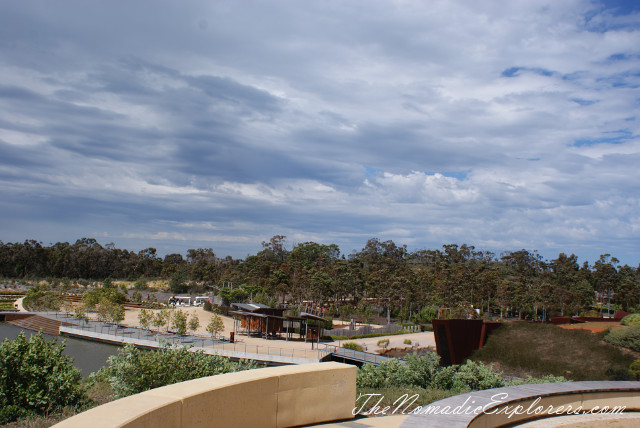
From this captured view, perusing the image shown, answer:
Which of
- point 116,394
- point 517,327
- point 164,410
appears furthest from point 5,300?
point 164,410

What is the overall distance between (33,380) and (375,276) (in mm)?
63193

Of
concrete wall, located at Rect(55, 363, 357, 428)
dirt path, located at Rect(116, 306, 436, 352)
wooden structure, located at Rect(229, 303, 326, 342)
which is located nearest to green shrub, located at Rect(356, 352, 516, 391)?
concrete wall, located at Rect(55, 363, 357, 428)

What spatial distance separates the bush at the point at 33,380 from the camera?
279 inches

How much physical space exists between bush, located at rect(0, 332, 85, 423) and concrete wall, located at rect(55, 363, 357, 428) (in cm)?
340

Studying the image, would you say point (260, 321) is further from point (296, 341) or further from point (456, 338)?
point (456, 338)

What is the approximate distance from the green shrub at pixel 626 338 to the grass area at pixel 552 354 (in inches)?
15.6

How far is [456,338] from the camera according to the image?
79.2ft

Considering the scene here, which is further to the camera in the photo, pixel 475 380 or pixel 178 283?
pixel 178 283

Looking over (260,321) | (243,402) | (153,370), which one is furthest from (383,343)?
(243,402)

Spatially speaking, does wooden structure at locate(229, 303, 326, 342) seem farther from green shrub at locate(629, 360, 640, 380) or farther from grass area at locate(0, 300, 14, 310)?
grass area at locate(0, 300, 14, 310)

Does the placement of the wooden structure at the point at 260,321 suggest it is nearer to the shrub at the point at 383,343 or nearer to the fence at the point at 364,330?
the fence at the point at 364,330

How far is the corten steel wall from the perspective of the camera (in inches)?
941

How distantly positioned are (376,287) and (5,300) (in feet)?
155

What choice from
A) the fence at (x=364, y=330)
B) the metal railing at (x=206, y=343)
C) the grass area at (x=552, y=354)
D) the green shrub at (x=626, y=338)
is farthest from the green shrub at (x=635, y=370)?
the fence at (x=364, y=330)
